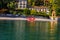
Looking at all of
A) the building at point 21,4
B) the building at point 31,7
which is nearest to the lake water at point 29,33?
the building at point 31,7

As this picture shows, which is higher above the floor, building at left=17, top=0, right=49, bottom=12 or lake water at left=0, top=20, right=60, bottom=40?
lake water at left=0, top=20, right=60, bottom=40

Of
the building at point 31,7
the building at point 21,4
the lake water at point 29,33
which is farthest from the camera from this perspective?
the building at point 21,4

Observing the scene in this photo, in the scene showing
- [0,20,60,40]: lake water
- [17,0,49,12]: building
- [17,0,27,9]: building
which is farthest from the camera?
[17,0,27,9]: building

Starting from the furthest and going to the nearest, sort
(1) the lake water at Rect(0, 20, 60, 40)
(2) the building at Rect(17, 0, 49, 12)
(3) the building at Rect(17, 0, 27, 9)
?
(3) the building at Rect(17, 0, 27, 9) < (2) the building at Rect(17, 0, 49, 12) < (1) the lake water at Rect(0, 20, 60, 40)

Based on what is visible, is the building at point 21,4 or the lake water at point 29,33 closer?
the lake water at point 29,33

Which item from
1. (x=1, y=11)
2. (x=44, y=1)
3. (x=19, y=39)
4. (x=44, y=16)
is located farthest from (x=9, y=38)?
(x=44, y=1)

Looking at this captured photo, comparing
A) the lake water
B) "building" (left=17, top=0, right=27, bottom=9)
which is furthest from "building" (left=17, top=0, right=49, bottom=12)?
the lake water

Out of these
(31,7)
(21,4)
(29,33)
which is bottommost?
(31,7)

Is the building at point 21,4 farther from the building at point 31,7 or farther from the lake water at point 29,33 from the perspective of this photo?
the lake water at point 29,33

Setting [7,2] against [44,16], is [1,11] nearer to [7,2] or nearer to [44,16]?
[7,2]

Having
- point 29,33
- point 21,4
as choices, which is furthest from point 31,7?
point 29,33

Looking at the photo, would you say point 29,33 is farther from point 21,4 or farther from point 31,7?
point 21,4

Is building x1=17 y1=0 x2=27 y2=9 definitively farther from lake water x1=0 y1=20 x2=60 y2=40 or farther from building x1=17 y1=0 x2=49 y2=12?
lake water x1=0 y1=20 x2=60 y2=40

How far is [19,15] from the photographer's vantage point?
117ft
